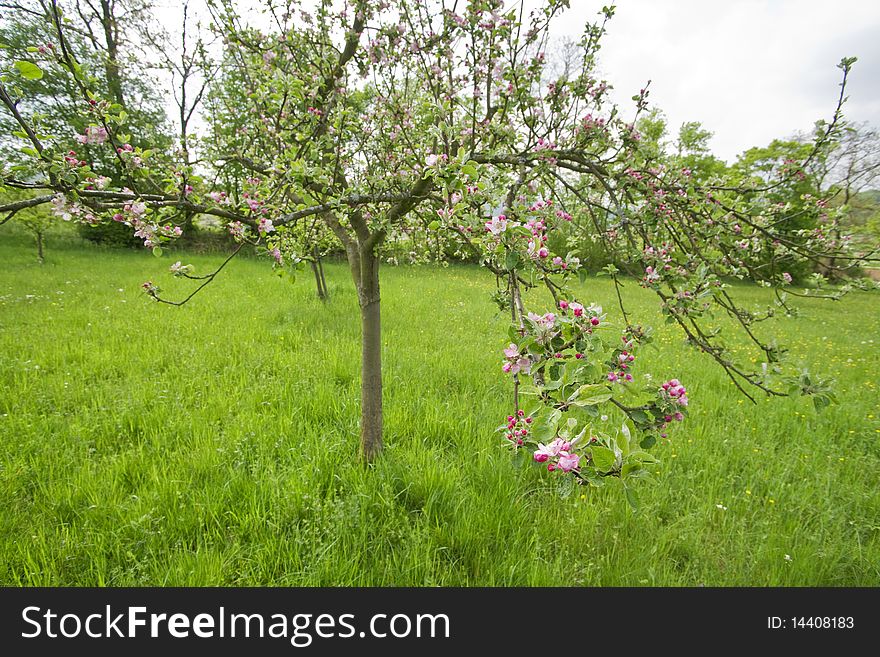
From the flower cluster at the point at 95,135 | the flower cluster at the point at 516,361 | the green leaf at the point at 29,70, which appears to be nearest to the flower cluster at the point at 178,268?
the flower cluster at the point at 95,135

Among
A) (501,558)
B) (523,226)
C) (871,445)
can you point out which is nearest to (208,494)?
(501,558)

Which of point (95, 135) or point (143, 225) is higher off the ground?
point (95, 135)

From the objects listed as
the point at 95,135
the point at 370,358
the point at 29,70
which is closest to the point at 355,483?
the point at 370,358

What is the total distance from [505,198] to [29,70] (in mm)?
1448

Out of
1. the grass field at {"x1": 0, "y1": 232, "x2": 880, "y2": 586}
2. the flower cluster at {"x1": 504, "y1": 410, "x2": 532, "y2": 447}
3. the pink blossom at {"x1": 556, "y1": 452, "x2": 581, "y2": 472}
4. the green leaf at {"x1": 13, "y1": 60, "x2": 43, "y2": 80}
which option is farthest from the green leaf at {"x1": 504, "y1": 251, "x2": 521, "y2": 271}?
the green leaf at {"x1": 13, "y1": 60, "x2": 43, "y2": 80}

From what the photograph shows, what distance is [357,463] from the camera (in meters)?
2.97

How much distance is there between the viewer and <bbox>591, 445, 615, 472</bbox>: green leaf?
35.2 inches

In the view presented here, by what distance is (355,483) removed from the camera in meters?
2.71

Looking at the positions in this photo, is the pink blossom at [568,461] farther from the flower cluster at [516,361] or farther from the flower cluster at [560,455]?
the flower cluster at [516,361]

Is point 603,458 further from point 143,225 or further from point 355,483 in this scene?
point 355,483

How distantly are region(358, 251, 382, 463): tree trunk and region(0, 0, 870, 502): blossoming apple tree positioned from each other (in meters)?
0.02

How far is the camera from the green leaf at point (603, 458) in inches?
35.2
